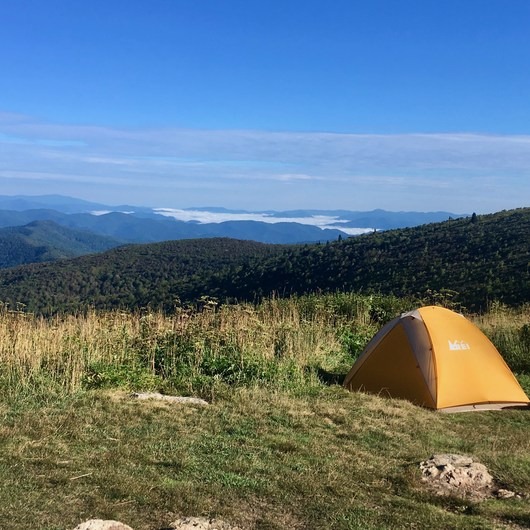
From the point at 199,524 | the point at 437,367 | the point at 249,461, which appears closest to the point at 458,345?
the point at 437,367

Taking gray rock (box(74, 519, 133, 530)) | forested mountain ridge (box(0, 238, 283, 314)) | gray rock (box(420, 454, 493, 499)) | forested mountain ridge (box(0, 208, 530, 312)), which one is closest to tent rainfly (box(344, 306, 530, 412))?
gray rock (box(420, 454, 493, 499))

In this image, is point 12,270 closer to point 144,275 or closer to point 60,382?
point 144,275

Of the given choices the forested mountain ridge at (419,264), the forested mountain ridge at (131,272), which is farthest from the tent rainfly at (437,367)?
the forested mountain ridge at (131,272)

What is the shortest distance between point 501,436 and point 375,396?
177 cm

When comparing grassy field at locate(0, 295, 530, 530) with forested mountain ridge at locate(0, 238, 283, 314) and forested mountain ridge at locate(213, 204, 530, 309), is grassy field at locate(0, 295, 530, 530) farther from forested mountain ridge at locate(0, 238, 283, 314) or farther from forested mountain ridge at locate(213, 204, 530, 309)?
forested mountain ridge at locate(0, 238, 283, 314)

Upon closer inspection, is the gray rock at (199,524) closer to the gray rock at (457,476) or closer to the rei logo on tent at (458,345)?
the gray rock at (457,476)

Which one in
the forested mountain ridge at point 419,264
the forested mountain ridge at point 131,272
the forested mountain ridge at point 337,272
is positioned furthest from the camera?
the forested mountain ridge at point 131,272

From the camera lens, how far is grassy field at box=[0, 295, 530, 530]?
3984 mm

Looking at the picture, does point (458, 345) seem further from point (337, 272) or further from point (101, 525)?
point (337, 272)

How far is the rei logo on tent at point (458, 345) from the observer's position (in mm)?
7711

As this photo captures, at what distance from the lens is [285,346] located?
30.8 ft

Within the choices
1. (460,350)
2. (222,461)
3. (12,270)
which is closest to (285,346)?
(460,350)

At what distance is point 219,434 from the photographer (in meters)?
5.64

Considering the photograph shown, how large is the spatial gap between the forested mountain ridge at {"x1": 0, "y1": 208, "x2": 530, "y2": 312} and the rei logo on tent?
16790mm
